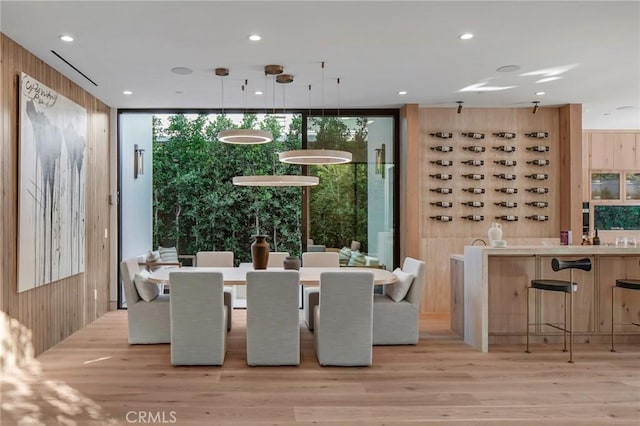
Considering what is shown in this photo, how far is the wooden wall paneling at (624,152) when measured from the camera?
7.88m

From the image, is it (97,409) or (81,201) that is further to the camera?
(81,201)

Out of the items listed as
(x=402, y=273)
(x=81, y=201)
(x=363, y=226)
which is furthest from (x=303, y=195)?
(x=81, y=201)

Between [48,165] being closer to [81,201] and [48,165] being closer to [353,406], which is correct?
→ [81,201]

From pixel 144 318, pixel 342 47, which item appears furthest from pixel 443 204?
pixel 144 318

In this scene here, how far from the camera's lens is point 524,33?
12.5ft

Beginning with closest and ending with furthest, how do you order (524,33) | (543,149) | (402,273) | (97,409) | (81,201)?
(97,409) < (524,33) < (402,273) < (81,201) < (543,149)

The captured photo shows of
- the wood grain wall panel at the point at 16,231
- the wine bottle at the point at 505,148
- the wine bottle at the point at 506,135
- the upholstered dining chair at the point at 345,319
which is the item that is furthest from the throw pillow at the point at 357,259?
the wood grain wall panel at the point at 16,231

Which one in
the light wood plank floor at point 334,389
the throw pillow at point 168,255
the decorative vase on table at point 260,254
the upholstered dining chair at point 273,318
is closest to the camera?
the light wood plank floor at point 334,389

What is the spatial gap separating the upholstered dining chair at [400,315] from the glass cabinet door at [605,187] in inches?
195

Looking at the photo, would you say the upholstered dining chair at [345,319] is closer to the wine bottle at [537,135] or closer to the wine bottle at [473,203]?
the wine bottle at [473,203]

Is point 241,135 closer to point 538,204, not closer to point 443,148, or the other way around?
point 443,148

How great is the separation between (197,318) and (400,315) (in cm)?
203

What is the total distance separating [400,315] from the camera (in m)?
4.67

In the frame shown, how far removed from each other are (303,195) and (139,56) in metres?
2.97
